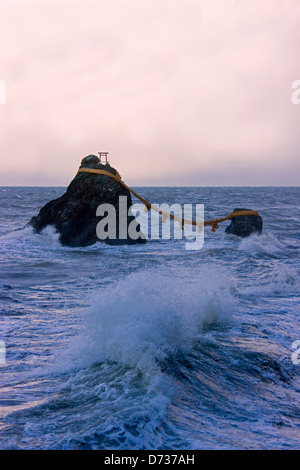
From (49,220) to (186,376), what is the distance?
34.7 ft

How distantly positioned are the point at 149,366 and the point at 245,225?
491 inches

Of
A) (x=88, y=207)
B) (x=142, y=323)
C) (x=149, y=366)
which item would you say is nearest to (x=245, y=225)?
(x=88, y=207)

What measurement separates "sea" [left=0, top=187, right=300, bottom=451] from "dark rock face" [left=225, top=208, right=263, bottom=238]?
24.5 feet

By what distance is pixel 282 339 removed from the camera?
17.2ft

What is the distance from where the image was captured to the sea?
9.74ft

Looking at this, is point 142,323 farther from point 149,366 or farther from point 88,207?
point 88,207

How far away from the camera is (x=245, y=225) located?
15.8 m

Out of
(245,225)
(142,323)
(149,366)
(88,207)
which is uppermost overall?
(88,207)

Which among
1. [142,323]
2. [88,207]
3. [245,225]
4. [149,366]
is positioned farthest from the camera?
[245,225]

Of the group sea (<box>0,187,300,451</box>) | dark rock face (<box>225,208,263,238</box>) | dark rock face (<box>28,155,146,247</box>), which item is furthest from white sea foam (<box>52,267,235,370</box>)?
dark rock face (<box>225,208,263,238</box>)

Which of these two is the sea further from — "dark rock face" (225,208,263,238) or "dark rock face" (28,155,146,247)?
"dark rock face" (225,208,263,238)

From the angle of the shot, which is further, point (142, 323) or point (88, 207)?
point (88, 207)

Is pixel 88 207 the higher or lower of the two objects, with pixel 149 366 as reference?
higher

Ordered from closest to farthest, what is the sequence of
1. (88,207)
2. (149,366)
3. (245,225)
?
1. (149,366)
2. (88,207)
3. (245,225)
